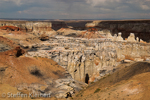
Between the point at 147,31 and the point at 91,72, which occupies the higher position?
the point at 147,31

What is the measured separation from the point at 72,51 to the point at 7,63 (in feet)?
40.6

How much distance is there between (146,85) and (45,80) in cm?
1206

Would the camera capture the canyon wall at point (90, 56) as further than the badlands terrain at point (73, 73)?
Yes

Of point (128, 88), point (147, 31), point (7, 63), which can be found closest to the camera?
point (128, 88)

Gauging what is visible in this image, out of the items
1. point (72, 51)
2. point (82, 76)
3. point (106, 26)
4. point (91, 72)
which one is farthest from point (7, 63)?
point (106, 26)

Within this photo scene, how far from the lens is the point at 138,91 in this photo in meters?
13.2

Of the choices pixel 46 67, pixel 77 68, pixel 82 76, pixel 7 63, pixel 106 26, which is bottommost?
pixel 82 76

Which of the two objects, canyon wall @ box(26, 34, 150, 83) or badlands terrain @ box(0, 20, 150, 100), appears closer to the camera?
badlands terrain @ box(0, 20, 150, 100)

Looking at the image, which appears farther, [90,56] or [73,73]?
[90,56]

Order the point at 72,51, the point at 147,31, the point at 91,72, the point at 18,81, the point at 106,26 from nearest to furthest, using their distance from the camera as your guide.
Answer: the point at 18,81, the point at 72,51, the point at 91,72, the point at 147,31, the point at 106,26

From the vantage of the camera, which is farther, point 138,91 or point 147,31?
point 147,31

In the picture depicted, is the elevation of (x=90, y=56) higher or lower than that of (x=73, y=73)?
higher

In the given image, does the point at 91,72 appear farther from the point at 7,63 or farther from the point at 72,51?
the point at 7,63

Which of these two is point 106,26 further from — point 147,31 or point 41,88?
point 41,88
